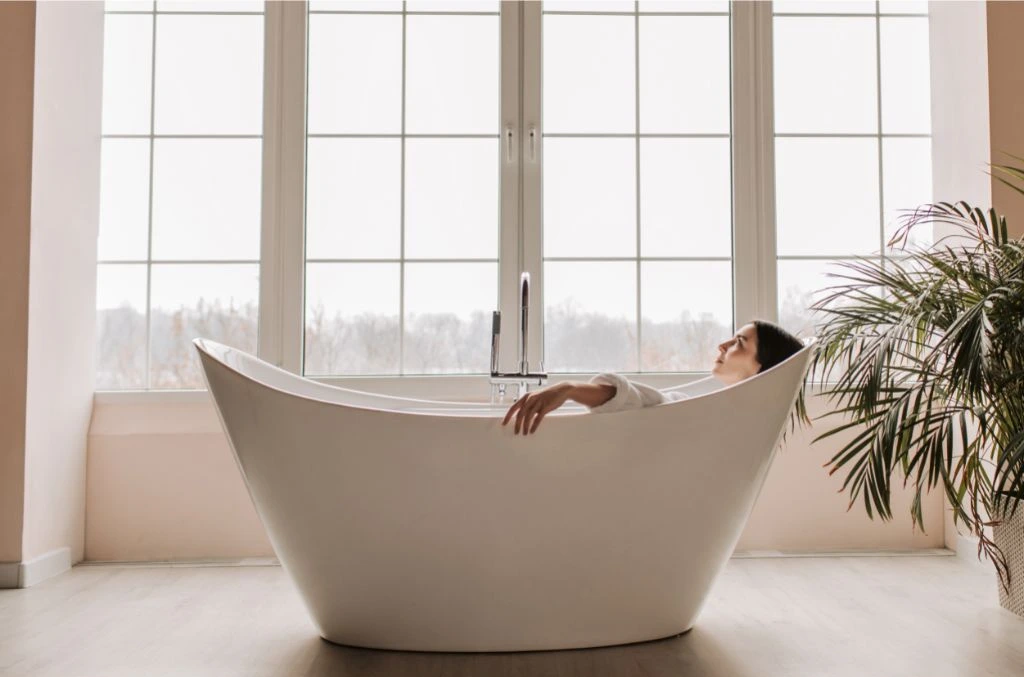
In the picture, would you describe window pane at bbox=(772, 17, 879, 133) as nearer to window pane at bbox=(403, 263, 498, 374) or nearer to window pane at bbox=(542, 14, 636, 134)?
window pane at bbox=(542, 14, 636, 134)

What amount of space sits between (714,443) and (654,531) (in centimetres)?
23

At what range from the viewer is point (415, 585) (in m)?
1.77

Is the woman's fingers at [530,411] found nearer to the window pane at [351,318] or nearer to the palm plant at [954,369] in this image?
the palm plant at [954,369]

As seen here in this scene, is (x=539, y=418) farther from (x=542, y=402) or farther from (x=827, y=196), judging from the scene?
(x=827, y=196)

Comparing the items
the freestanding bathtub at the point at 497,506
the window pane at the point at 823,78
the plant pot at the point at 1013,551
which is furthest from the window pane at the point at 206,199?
the plant pot at the point at 1013,551

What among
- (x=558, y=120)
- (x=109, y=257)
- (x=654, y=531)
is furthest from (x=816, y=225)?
(x=109, y=257)

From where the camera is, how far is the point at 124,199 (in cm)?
312

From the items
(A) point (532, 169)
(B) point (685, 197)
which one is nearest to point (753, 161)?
(B) point (685, 197)

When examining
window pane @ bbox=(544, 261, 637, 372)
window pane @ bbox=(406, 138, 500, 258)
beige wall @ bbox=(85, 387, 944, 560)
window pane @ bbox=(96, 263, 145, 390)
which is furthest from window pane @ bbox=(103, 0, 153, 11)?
window pane @ bbox=(544, 261, 637, 372)

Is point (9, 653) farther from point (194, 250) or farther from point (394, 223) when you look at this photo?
point (394, 223)

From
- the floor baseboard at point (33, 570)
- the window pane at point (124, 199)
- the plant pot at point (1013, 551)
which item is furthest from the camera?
the window pane at point (124, 199)

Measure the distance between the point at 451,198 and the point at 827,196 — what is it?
142 centimetres

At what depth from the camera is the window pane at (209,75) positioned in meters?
3.14

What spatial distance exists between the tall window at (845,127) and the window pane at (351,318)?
149 centimetres
